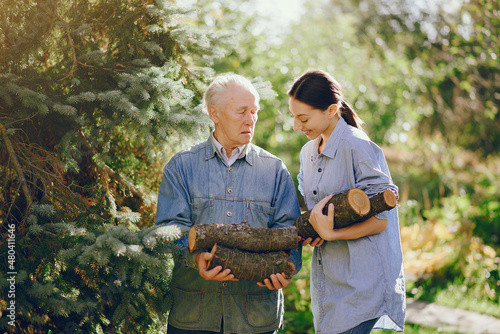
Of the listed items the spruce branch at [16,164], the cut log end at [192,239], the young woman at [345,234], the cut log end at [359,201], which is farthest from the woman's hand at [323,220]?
the spruce branch at [16,164]

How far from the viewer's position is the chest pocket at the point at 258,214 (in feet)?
8.52

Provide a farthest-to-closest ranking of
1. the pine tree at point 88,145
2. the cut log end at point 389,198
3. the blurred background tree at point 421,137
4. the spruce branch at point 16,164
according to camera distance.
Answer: the blurred background tree at point 421,137 → the spruce branch at point 16,164 → the pine tree at point 88,145 → the cut log end at point 389,198

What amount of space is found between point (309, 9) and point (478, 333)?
10478mm

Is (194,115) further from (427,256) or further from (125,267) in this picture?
(427,256)

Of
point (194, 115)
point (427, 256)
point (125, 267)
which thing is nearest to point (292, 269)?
point (125, 267)

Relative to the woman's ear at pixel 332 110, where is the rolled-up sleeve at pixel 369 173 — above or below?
below

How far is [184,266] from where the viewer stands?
264cm

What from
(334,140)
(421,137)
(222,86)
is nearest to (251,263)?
(334,140)

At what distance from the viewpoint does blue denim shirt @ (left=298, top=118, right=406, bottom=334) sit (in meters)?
2.33

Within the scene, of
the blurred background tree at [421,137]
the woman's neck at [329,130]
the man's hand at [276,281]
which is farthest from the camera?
the blurred background tree at [421,137]

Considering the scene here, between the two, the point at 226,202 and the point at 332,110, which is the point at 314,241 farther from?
the point at 332,110

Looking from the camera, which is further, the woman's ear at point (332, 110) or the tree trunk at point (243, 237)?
the woman's ear at point (332, 110)

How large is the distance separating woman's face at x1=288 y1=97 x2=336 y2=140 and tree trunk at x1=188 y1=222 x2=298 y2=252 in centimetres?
58

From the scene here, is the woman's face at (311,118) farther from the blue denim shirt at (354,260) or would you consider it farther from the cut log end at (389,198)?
the cut log end at (389,198)
